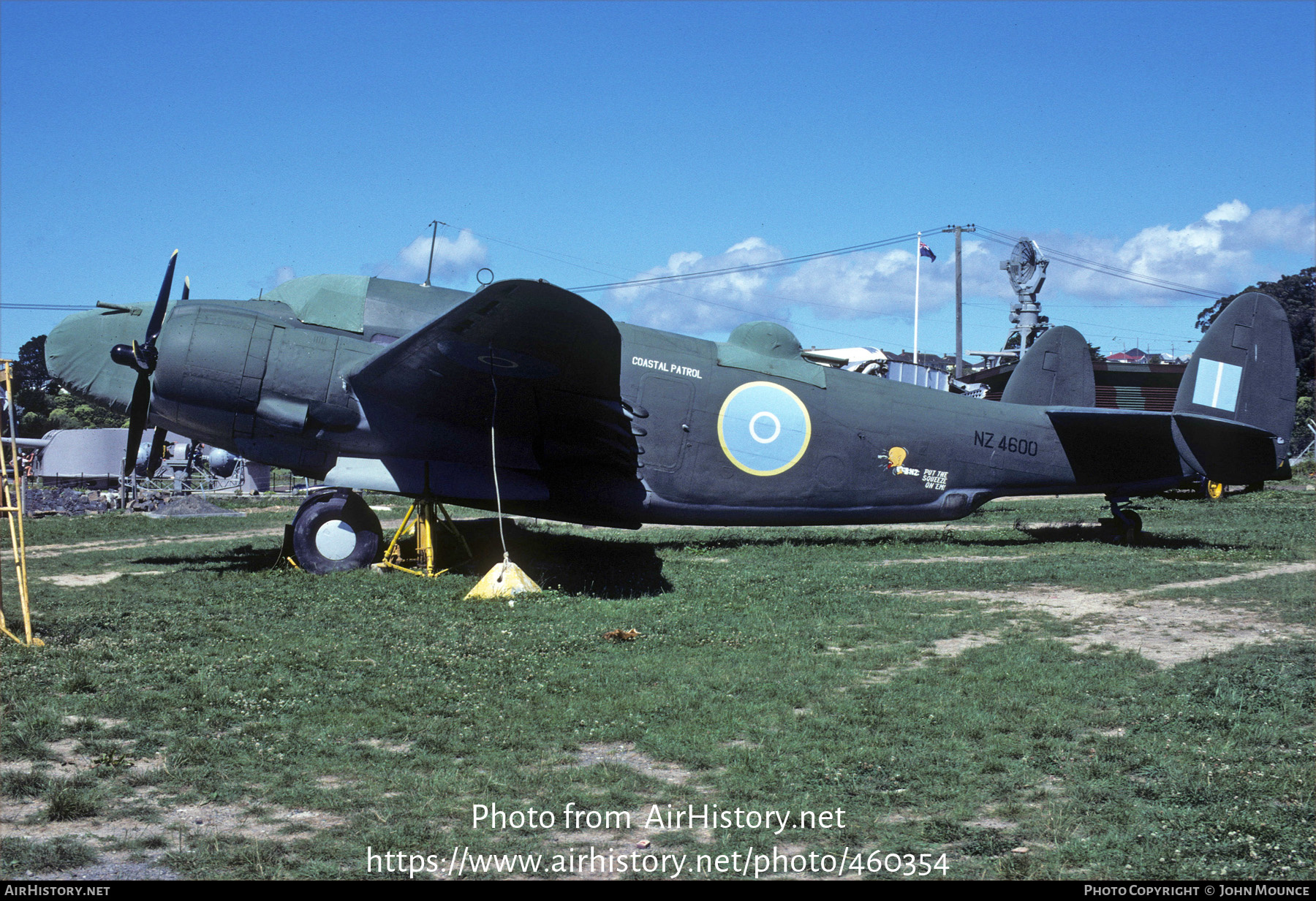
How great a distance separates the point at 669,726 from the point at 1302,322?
244ft

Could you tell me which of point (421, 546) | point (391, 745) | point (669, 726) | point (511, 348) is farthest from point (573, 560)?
point (391, 745)

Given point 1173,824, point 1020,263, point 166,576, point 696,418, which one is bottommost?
point 166,576

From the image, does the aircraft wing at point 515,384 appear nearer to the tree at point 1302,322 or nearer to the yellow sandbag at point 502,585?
the yellow sandbag at point 502,585

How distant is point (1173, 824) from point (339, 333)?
10.3 meters

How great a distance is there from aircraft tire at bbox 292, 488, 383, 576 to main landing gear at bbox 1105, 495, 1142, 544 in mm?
11657

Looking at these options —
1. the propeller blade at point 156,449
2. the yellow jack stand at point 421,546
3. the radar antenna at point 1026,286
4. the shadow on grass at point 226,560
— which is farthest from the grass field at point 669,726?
the radar antenna at point 1026,286

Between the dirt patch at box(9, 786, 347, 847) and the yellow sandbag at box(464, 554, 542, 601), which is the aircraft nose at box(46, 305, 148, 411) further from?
the dirt patch at box(9, 786, 347, 847)

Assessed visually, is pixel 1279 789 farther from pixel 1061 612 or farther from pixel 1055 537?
pixel 1055 537

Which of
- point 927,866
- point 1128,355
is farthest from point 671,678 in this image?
point 1128,355

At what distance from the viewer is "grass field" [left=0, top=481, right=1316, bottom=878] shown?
3.99m

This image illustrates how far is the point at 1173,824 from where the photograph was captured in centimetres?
411

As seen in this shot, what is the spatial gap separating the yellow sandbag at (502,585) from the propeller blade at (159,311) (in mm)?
5091

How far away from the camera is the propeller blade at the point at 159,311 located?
1090 cm

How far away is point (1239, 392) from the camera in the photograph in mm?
14133
